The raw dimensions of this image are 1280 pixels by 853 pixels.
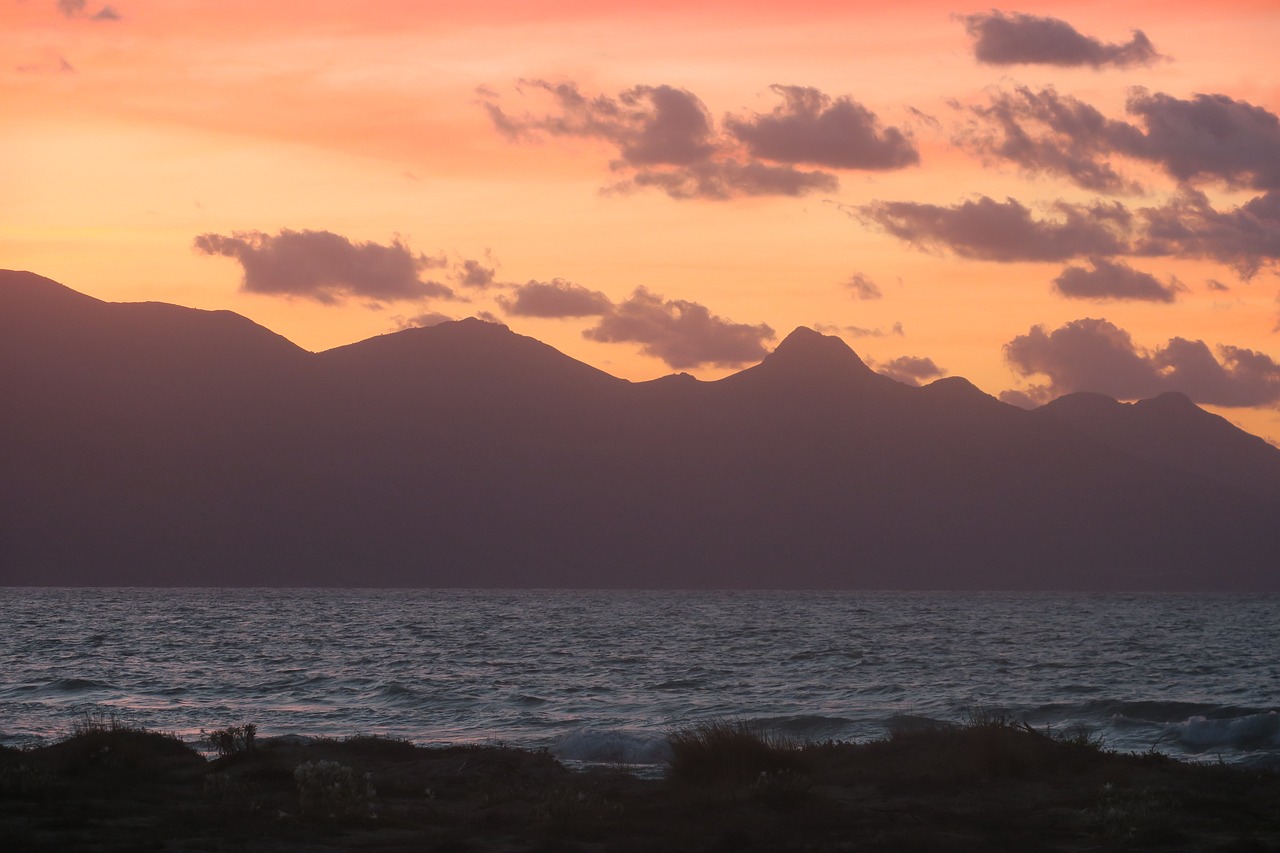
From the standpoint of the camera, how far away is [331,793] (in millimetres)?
16188

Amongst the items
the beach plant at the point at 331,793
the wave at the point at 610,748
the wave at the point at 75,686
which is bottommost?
the wave at the point at 75,686

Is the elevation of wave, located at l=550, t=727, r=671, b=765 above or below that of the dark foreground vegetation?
below

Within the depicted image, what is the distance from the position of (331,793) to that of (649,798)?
4389 mm

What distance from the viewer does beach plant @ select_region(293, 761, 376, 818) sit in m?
15.9

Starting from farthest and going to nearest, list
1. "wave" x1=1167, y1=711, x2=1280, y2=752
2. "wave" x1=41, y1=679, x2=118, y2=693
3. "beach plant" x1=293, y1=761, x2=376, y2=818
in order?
"wave" x1=41, y1=679, x2=118, y2=693 → "wave" x1=1167, y1=711, x2=1280, y2=752 → "beach plant" x1=293, y1=761, x2=376, y2=818

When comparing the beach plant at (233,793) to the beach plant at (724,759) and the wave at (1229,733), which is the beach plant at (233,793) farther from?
the wave at (1229,733)

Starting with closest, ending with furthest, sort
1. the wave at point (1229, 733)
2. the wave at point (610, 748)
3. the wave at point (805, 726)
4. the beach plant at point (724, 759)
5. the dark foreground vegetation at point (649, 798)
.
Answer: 1. the dark foreground vegetation at point (649, 798)
2. the beach plant at point (724, 759)
3. the wave at point (610, 748)
4. the wave at point (1229, 733)
5. the wave at point (805, 726)

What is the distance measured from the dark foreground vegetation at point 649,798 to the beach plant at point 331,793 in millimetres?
28

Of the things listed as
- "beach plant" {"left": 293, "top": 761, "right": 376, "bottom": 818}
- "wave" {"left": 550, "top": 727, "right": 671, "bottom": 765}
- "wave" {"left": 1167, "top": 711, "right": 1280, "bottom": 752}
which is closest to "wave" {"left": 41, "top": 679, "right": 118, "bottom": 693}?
"wave" {"left": 550, "top": 727, "right": 671, "bottom": 765}

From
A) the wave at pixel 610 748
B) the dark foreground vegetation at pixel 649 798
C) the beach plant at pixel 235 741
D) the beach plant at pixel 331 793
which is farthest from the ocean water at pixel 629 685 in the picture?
the beach plant at pixel 331 793

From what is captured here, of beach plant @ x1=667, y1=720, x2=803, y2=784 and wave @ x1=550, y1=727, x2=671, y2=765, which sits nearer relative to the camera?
beach plant @ x1=667, y1=720, x2=803, y2=784

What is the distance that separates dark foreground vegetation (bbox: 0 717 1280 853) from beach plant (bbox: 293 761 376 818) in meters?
0.03

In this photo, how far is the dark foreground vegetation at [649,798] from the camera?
14.4m

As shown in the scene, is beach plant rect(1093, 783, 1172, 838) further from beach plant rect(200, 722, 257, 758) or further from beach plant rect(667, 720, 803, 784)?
beach plant rect(200, 722, 257, 758)
